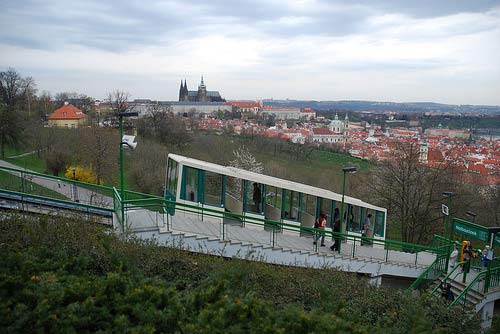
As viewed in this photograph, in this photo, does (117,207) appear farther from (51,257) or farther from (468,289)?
(468,289)

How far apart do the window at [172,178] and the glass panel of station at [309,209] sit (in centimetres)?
473

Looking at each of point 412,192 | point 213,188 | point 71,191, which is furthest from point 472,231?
point 412,192

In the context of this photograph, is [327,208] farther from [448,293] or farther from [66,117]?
[66,117]

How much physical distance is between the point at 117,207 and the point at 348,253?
8.10m

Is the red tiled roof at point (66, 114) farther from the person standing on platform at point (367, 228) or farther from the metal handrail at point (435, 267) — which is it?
the metal handrail at point (435, 267)

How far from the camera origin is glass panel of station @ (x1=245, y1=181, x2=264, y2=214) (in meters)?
14.2

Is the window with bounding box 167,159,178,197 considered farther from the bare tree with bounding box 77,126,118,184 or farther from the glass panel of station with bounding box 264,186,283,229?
the bare tree with bounding box 77,126,118,184

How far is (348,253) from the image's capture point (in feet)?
46.9

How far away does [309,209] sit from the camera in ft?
50.5

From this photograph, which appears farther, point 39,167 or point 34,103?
point 34,103

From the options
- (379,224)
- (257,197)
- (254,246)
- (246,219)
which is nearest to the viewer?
(254,246)

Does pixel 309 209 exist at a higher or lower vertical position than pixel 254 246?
higher

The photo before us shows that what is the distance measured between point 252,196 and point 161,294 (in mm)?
7942

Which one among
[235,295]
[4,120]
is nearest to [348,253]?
[235,295]
